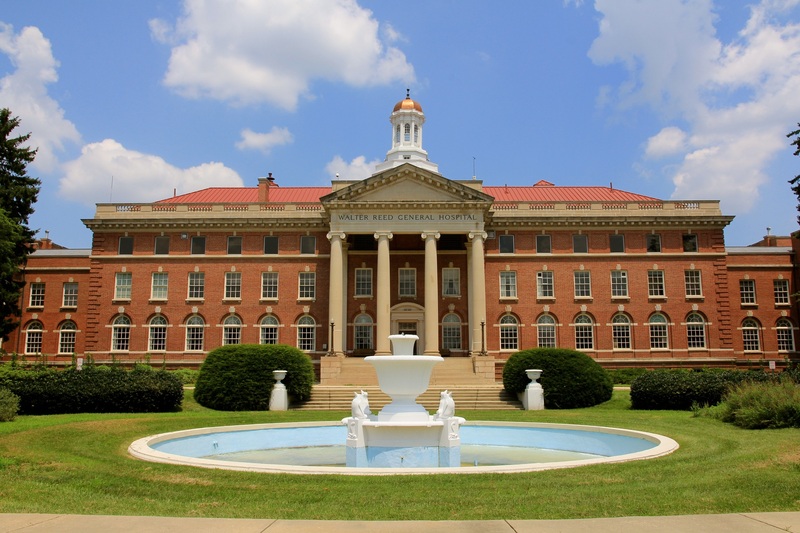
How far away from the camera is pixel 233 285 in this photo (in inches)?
2031

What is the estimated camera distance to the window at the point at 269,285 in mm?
51375

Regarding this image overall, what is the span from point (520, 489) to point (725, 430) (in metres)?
12.1

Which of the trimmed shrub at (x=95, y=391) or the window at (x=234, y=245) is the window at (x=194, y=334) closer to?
the window at (x=234, y=245)

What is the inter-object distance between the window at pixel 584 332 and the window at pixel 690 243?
29.0 feet

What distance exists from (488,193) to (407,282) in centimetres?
1536

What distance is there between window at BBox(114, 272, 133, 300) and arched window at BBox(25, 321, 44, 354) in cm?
752

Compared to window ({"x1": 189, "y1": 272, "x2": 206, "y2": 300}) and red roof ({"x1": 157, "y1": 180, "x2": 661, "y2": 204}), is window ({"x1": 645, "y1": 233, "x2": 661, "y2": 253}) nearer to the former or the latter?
red roof ({"x1": 157, "y1": 180, "x2": 661, "y2": 204})

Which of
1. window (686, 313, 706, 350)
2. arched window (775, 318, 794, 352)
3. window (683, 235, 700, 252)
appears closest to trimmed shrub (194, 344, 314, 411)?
window (686, 313, 706, 350)

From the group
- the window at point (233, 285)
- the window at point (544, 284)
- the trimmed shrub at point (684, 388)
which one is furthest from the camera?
the window at point (233, 285)

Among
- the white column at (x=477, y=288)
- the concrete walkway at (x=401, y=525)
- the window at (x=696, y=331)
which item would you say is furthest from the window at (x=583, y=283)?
the concrete walkway at (x=401, y=525)

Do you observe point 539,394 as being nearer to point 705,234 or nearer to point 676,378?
point 676,378

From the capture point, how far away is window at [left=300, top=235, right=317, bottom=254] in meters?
51.8

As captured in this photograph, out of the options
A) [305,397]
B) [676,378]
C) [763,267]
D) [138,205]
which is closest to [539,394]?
[676,378]

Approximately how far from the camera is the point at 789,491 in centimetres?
1073
